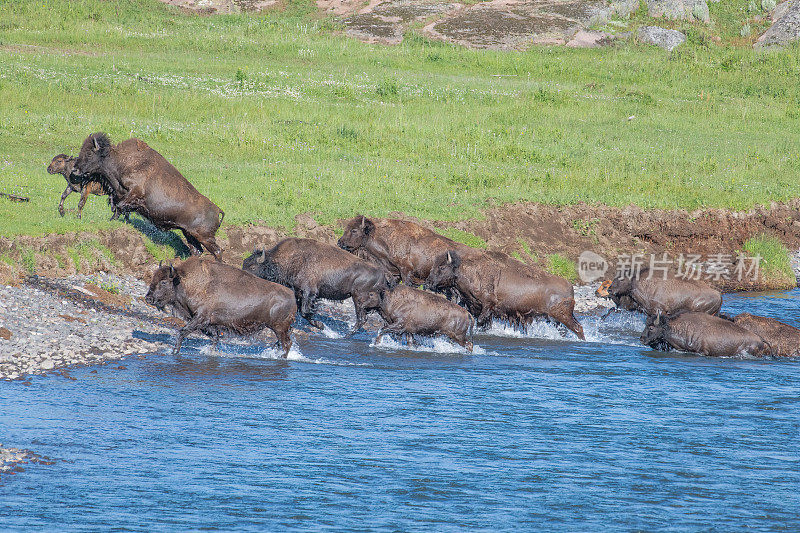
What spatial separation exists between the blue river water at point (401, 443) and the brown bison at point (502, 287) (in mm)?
1400

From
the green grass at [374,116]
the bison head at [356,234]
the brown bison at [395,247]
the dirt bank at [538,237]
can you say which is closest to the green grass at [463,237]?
the dirt bank at [538,237]

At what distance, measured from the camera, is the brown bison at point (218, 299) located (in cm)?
1451

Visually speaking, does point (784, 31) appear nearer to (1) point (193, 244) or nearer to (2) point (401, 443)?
(1) point (193, 244)

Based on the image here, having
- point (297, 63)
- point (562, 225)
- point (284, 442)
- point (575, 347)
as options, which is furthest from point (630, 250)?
point (297, 63)

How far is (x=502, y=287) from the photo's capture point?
1711 centimetres

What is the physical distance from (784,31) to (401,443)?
37109 millimetres

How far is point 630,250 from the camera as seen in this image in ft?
73.9

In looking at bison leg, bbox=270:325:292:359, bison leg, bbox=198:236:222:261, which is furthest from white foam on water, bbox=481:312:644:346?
bison leg, bbox=198:236:222:261

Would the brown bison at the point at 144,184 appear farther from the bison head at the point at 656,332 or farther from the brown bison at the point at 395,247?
the bison head at the point at 656,332

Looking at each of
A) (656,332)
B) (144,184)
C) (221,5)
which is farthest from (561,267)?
(221,5)

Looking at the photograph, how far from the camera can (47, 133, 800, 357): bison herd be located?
629 inches

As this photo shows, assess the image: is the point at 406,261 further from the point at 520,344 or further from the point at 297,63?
the point at 297,63

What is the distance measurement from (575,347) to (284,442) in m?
6.90

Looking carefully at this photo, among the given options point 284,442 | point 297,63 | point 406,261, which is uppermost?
point 297,63
